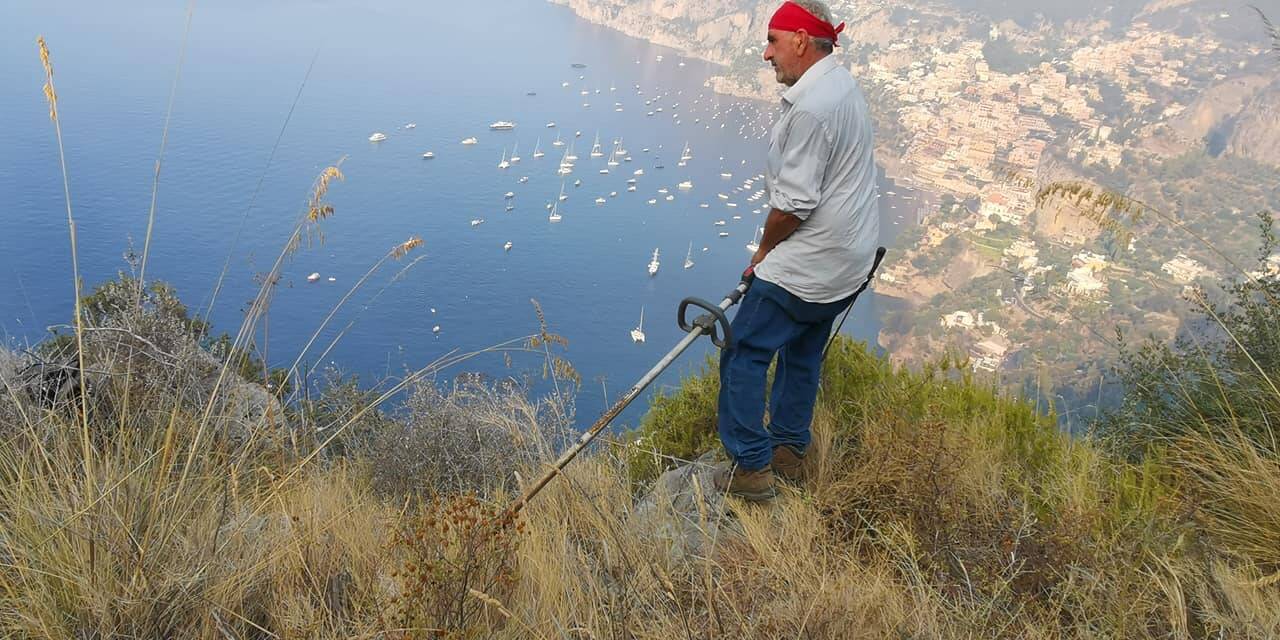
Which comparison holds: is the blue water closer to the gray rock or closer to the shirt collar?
the gray rock

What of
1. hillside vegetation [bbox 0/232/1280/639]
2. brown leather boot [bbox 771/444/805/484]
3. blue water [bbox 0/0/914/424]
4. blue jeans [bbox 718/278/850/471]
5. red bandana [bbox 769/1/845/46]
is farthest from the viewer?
blue water [bbox 0/0/914/424]

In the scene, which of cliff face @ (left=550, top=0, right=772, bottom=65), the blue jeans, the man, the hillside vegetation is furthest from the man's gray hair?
cliff face @ (left=550, top=0, right=772, bottom=65)

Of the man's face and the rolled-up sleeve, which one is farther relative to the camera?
the man's face

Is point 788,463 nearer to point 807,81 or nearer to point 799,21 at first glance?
point 807,81

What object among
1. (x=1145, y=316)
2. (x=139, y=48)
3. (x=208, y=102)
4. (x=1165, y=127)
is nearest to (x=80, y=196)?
(x=208, y=102)

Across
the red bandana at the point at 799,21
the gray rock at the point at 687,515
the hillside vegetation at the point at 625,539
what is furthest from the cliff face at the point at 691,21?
the hillside vegetation at the point at 625,539

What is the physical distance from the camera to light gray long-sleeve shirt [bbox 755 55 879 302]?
2.43m

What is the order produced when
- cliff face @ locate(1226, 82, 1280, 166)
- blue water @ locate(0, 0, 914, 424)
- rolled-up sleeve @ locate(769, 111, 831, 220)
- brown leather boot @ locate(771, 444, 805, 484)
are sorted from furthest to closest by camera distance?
cliff face @ locate(1226, 82, 1280, 166) < blue water @ locate(0, 0, 914, 424) < brown leather boot @ locate(771, 444, 805, 484) < rolled-up sleeve @ locate(769, 111, 831, 220)

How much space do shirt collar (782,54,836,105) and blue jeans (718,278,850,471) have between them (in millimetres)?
575

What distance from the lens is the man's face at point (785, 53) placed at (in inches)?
99.6

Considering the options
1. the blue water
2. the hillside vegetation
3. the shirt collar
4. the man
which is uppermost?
the shirt collar

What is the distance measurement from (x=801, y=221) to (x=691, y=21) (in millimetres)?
109573

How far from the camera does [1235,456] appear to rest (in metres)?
2.64

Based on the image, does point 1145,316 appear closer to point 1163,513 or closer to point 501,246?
point 1163,513
